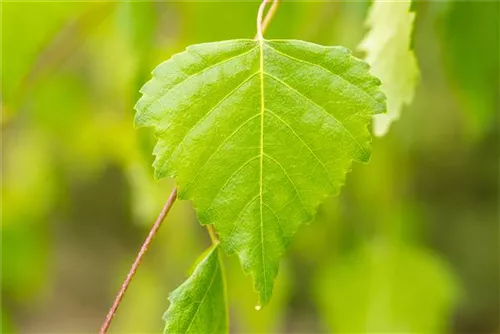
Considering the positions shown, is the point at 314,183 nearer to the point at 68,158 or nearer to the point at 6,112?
the point at 6,112

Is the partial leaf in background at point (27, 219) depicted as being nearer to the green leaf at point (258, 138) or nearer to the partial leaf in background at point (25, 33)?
the partial leaf in background at point (25, 33)

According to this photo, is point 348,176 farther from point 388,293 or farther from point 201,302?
point 201,302

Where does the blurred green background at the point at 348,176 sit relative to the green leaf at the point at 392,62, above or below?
above

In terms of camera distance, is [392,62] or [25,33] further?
[25,33]

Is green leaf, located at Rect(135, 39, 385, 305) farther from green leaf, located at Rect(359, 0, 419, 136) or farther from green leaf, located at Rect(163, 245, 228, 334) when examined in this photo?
green leaf, located at Rect(359, 0, 419, 136)

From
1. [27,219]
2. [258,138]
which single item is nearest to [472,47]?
[258,138]

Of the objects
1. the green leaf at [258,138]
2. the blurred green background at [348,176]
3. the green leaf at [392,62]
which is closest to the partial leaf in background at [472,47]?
the blurred green background at [348,176]
